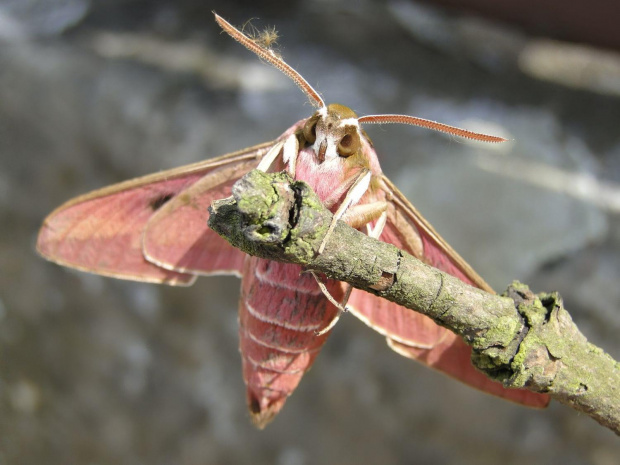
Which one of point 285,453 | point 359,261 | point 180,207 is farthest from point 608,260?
point 359,261

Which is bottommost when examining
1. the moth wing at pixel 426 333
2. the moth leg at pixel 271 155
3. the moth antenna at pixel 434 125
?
the moth wing at pixel 426 333

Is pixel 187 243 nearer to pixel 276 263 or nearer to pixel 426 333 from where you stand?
pixel 276 263

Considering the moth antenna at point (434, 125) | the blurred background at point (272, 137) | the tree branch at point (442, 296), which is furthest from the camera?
the blurred background at point (272, 137)

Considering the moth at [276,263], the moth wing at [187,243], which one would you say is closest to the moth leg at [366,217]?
the moth at [276,263]

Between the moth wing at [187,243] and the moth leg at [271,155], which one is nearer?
the moth leg at [271,155]

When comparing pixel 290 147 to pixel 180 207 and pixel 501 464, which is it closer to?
pixel 180 207

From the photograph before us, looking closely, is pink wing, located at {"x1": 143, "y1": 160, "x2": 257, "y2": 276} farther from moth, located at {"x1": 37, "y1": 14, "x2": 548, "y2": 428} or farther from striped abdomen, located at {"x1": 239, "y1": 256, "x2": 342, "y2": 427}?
striped abdomen, located at {"x1": 239, "y1": 256, "x2": 342, "y2": 427}

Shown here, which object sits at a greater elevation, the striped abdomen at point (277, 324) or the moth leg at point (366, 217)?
the moth leg at point (366, 217)

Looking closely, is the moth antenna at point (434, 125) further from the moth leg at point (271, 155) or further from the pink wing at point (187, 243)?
the pink wing at point (187, 243)
